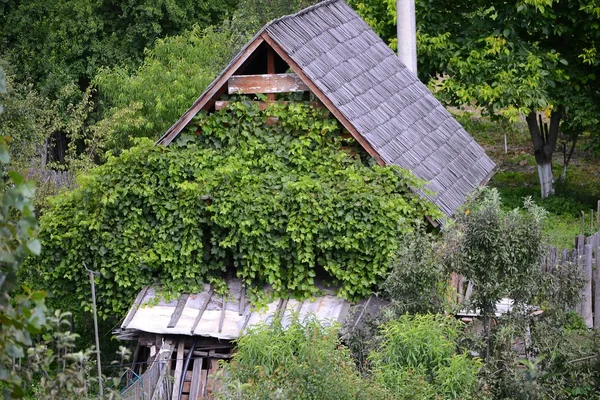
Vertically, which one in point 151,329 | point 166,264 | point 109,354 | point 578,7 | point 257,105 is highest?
point 578,7

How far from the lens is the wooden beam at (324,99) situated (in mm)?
10844

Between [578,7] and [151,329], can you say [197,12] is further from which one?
[151,329]

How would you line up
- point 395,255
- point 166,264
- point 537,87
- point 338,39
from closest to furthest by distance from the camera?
1. point 395,255
2. point 166,264
3. point 338,39
4. point 537,87

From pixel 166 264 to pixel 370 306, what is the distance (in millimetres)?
2439

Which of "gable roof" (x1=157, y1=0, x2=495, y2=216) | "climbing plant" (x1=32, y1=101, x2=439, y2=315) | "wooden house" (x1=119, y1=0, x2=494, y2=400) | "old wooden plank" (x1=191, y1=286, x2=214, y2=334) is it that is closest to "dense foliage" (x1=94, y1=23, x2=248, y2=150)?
"gable roof" (x1=157, y1=0, x2=495, y2=216)

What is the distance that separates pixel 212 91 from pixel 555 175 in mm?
14665

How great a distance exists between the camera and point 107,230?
1093 centimetres

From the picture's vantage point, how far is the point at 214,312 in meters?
10.6

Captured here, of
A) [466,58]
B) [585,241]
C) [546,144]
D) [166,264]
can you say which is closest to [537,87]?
[466,58]

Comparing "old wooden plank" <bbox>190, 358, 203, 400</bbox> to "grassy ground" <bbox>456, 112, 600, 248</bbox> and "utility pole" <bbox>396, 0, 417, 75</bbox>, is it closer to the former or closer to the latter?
"utility pole" <bbox>396, 0, 417, 75</bbox>

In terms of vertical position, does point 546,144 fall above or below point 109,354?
above

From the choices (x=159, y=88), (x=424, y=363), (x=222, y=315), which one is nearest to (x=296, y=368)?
(x=424, y=363)

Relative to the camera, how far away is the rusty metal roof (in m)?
10.3

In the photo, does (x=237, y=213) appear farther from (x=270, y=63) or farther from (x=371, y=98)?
(x=371, y=98)
